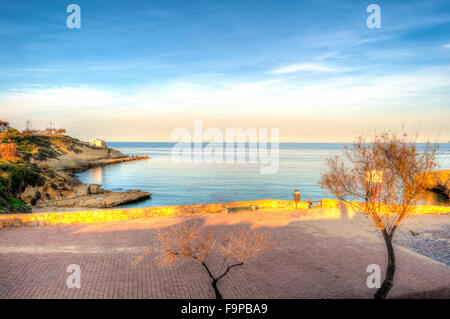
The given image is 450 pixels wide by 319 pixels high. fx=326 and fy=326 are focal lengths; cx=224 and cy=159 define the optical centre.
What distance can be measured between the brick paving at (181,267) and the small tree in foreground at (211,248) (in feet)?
1.44

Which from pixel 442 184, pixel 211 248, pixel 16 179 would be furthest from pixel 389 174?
pixel 442 184

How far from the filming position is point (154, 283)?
9.97 meters

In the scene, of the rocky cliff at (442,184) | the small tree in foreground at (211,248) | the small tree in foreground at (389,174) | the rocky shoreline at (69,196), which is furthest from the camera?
the rocky cliff at (442,184)

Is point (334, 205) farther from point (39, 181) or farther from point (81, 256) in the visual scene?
point (39, 181)

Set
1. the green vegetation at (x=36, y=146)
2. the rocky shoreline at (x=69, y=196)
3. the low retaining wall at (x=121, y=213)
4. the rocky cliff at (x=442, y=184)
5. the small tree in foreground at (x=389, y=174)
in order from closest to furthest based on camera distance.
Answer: the small tree in foreground at (x=389, y=174)
the low retaining wall at (x=121, y=213)
the rocky shoreline at (x=69, y=196)
the rocky cliff at (x=442, y=184)
the green vegetation at (x=36, y=146)

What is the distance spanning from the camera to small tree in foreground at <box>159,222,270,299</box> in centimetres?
855

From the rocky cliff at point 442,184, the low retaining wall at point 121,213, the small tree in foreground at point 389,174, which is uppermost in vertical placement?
the small tree in foreground at point 389,174

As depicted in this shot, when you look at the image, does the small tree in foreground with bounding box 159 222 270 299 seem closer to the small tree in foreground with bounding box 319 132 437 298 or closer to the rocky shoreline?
the small tree in foreground with bounding box 319 132 437 298

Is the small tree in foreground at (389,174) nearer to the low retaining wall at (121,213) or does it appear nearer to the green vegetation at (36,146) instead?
the low retaining wall at (121,213)

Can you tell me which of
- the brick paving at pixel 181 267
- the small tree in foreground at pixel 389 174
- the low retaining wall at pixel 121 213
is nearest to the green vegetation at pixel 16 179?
the low retaining wall at pixel 121 213

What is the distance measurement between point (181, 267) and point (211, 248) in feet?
11.0

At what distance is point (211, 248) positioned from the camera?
856 cm

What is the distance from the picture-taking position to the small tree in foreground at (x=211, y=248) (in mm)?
8547
